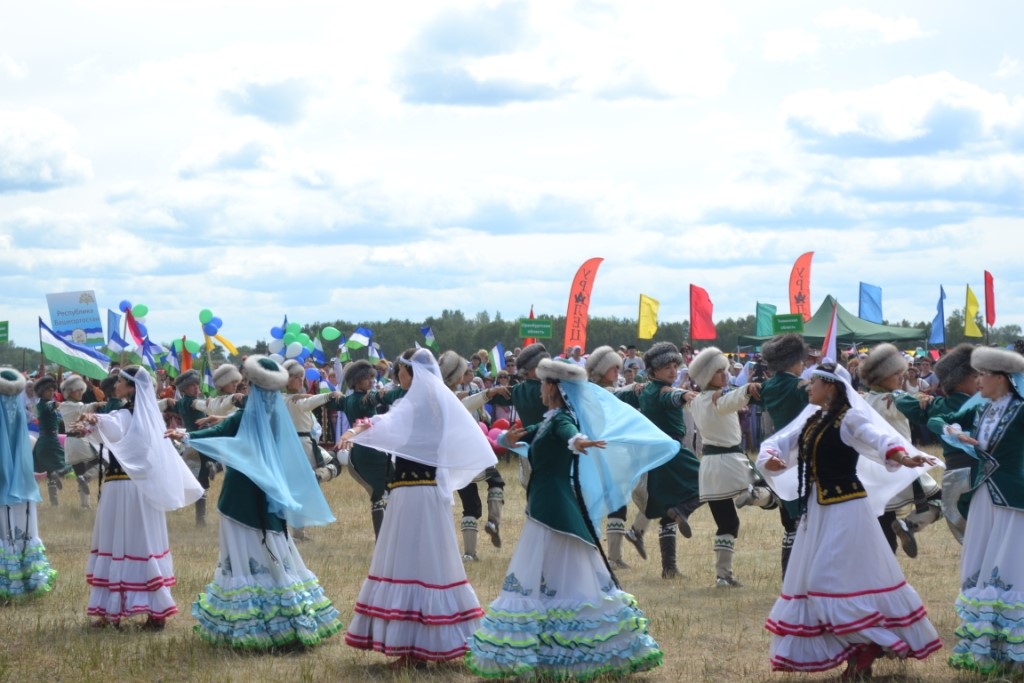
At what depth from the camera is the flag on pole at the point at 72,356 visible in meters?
16.6

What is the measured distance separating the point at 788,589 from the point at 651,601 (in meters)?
3.20

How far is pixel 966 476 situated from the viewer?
8.11 meters

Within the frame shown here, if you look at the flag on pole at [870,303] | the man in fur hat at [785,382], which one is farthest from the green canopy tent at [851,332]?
the man in fur hat at [785,382]

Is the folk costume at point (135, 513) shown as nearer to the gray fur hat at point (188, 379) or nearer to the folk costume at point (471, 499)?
the folk costume at point (471, 499)

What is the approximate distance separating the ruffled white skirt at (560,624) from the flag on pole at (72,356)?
11086 millimetres

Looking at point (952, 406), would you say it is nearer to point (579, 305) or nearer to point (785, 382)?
point (785, 382)

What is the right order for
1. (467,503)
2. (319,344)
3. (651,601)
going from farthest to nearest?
(319,344)
(467,503)
(651,601)

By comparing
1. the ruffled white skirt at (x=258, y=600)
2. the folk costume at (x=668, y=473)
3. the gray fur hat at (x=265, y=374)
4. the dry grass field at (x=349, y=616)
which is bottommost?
the dry grass field at (x=349, y=616)

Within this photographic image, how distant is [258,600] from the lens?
25.4 feet

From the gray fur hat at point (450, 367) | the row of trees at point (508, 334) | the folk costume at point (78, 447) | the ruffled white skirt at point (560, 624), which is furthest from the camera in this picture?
the row of trees at point (508, 334)

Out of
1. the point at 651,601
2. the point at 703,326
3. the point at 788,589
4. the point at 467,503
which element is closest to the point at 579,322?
the point at 703,326

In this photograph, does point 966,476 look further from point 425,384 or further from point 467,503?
point 467,503

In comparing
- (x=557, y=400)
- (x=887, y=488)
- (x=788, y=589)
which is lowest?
(x=788, y=589)

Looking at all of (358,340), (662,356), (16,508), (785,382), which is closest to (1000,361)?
(785,382)
